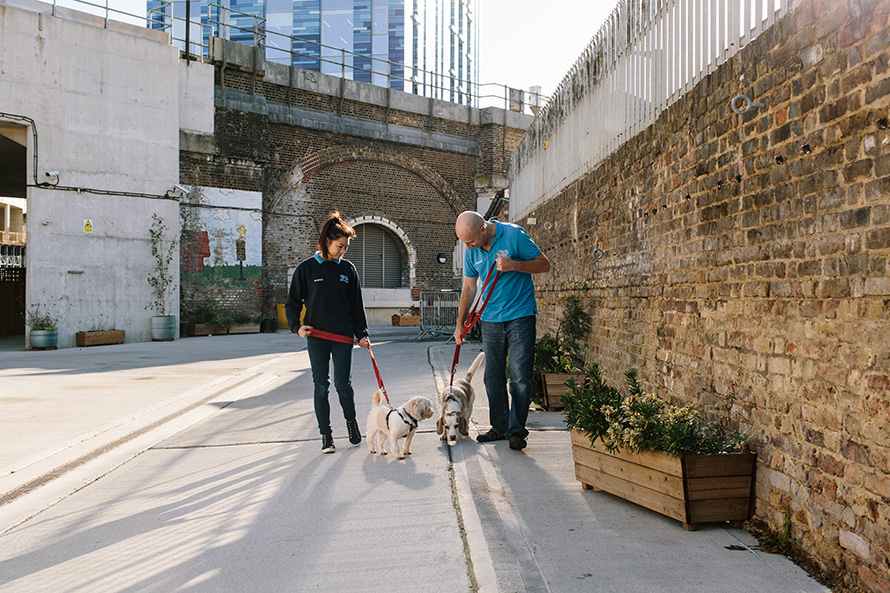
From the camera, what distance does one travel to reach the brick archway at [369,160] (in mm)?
22781

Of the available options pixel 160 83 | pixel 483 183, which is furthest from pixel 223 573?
pixel 483 183

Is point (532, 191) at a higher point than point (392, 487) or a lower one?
higher

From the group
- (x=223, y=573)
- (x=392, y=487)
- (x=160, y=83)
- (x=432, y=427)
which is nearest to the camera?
(x=223, y=573)

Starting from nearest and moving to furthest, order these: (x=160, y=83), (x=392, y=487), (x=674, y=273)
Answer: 1. (x=392, y=487)
2. (x=674, y=273)
3. (x=160, y=83)

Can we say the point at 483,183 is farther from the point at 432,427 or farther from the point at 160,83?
the point at 432,427

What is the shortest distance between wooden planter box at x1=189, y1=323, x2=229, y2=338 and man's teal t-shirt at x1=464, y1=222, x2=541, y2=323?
16493 millimetres

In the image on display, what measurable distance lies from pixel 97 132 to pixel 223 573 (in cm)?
1743

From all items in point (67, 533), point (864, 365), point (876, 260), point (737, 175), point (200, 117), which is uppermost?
point (200, 117)

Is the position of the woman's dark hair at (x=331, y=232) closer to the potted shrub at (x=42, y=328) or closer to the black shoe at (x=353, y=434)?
the black shoe at (x=353, y=434)

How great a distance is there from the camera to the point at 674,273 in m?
4.63

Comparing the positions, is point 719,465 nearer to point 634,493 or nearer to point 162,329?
point 634,493

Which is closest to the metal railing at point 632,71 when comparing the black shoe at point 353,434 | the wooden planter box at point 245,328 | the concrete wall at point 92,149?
the black shoe at point 353,434

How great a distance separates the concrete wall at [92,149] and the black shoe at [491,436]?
15254 millimetres

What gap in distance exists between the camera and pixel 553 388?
7102 millimetres
